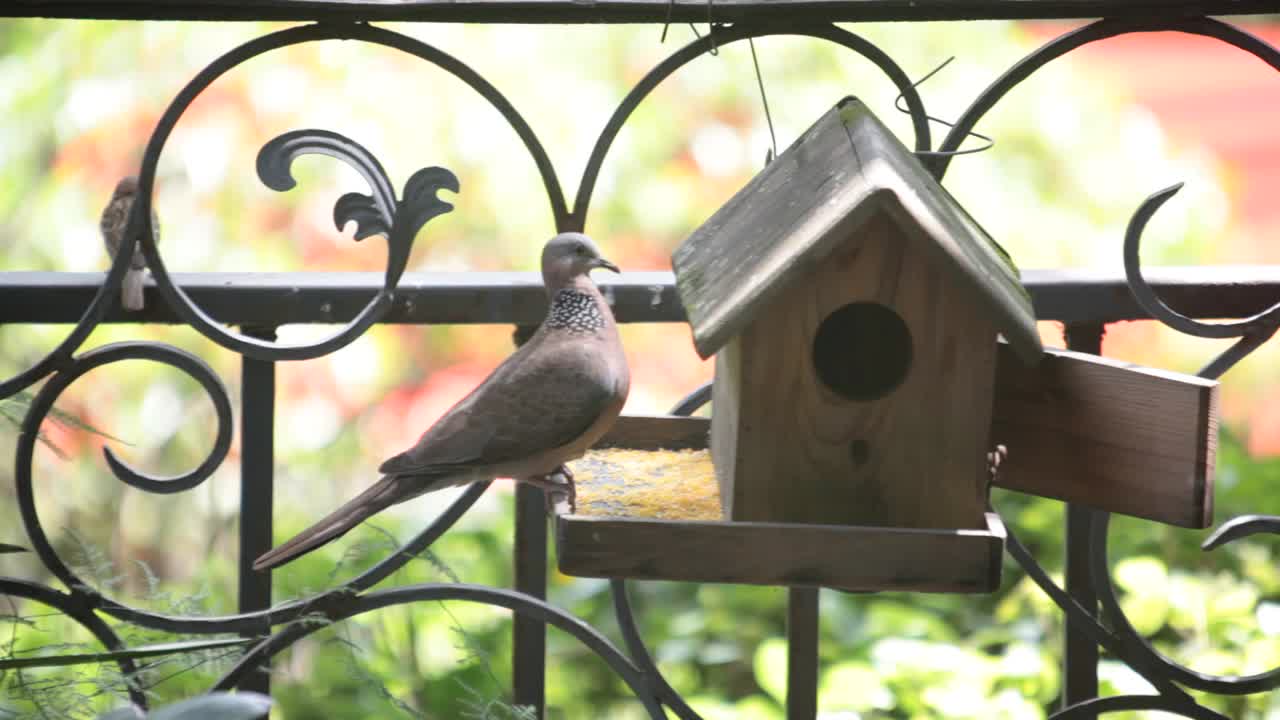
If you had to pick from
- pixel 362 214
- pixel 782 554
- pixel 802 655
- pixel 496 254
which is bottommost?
pixel 802 655

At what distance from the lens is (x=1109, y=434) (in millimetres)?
1399

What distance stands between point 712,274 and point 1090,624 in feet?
2.18

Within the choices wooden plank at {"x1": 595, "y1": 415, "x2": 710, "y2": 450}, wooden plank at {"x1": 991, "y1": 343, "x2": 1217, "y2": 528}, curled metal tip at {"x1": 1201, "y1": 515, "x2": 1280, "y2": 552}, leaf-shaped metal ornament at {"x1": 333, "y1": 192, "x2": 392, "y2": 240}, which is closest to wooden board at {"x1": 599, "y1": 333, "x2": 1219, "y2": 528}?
wooden plank at {"x1": 991, "y1": 343, "x2": 1217, "y2": 528}

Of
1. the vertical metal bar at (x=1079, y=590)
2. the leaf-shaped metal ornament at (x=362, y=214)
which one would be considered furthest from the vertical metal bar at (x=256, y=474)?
the vertical metal bar at (x=1079, y=590)

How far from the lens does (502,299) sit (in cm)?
164

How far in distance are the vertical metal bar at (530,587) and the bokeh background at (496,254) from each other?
0.71m

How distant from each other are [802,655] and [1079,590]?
0.37 m

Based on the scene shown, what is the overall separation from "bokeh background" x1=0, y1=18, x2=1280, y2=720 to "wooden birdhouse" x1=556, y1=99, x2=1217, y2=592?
103 cm

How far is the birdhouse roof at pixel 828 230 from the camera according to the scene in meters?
1.31

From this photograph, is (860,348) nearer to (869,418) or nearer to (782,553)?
(869,418)

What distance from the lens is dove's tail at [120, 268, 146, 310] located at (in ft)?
5.26

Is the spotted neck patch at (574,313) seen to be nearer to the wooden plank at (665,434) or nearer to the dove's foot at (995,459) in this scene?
the wooden plank at (665,434)

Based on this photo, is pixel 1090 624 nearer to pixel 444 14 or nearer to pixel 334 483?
pixel 444 14

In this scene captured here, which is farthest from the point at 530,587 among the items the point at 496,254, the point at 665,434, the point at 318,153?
the point at 496,254
